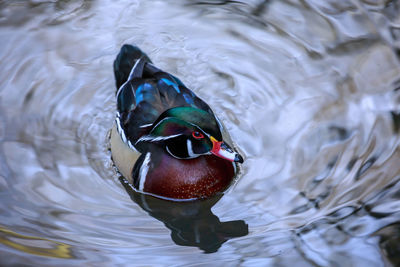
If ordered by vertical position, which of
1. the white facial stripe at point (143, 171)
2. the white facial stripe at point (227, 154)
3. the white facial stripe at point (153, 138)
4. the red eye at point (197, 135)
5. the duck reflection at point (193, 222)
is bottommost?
the duck reflection at point (193, 222)

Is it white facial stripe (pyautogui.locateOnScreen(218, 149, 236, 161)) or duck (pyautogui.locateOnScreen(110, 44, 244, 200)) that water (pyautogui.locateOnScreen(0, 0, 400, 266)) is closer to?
duck (pyautogui.locateOnScreen(110, 44, 244, 200))

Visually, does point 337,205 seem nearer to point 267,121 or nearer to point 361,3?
point 267,121

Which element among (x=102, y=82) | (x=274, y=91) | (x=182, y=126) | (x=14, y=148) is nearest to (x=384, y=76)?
(x=274, y=91)

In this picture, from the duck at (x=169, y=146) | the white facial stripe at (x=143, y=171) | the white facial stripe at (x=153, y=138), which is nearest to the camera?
the duck at (x=169, y=146)

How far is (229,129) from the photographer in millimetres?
5141

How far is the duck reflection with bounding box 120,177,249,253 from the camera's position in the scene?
4.13 m

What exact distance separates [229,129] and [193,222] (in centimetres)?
106

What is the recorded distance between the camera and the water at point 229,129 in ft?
12.5

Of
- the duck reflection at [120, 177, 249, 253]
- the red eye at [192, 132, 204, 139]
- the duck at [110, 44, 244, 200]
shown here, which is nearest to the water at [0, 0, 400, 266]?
the duck reflection at [120, 177, 249, 253]

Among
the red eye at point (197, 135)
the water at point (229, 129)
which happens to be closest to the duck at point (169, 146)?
the red eye at point (197, 135)

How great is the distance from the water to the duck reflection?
0.05ft

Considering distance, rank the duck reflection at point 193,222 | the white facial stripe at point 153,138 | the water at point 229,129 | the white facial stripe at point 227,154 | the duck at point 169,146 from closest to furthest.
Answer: the water at point 229,129
the duck reflection at point 193,222
the white facial stripe at point 227,154
the duck at point 169,146
the white facial stripe at point 153,138

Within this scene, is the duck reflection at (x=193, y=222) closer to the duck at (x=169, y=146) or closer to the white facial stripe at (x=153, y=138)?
the duck at (x=169, y=146)

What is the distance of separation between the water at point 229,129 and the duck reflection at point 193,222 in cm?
1
